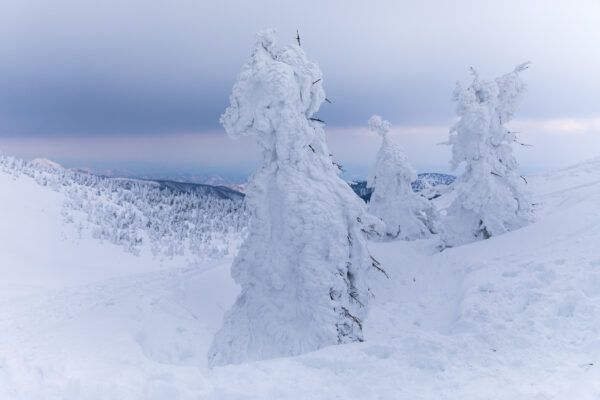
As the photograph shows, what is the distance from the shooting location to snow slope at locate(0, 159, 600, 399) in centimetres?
454

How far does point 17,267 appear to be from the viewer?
890 inches

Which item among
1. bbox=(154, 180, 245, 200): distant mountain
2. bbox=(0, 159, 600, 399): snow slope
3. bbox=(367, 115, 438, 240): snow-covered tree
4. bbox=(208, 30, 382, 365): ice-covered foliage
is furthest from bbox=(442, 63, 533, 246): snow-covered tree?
bbox=(154, 180, 245, 200): distant mountain

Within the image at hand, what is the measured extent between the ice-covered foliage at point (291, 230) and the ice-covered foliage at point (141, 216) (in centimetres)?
2263

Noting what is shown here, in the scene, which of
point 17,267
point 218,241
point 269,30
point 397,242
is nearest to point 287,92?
point 269,30

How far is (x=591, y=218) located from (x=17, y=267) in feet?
103

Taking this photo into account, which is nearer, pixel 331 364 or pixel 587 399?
pixel 587 399

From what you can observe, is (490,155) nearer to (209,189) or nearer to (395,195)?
(395,195)

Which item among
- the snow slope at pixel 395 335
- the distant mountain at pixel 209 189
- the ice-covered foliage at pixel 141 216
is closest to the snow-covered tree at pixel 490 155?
the snow slope at pixel 395 335

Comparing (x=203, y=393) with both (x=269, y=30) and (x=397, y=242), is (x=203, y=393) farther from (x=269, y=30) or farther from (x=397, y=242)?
(x=397, y=242)

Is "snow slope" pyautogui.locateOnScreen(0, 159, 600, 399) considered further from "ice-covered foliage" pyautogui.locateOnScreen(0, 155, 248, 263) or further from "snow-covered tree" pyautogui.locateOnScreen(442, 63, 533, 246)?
"ice-covered foliage" pyautogui.locateOnScreen(0, 155, 248, 263)

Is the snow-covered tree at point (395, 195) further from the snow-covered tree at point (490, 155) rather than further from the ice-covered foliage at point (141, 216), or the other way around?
the ice-covered foliage at point (141, 216)

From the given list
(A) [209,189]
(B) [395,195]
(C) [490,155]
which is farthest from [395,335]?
(A) [209,189]

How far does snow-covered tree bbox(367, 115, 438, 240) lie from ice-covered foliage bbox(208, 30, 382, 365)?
12.4 m

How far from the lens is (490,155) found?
15875 millimetres
